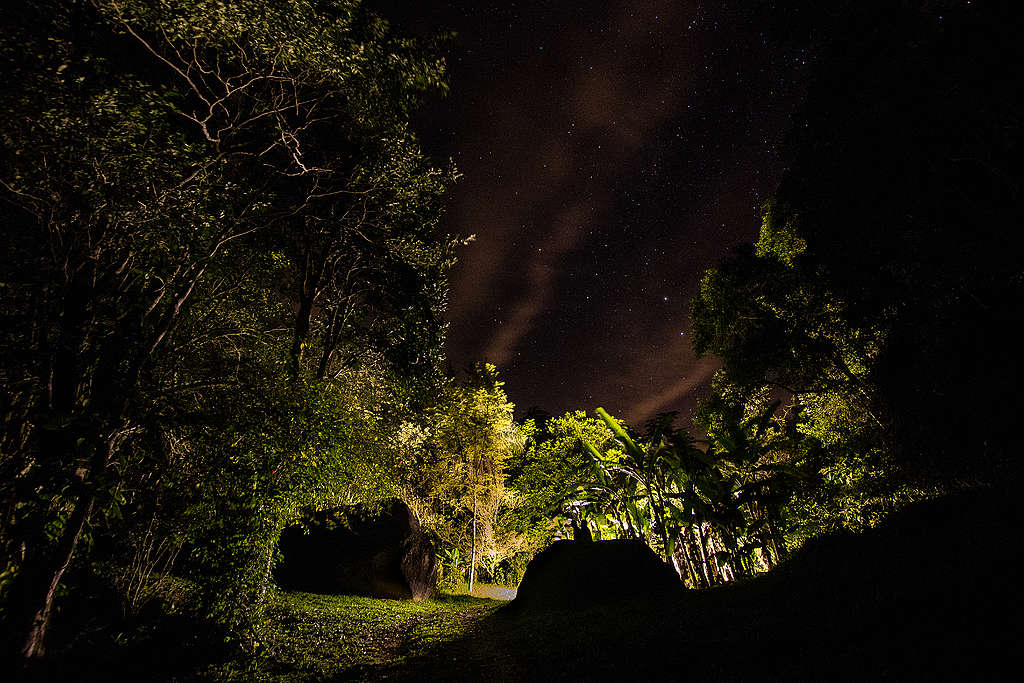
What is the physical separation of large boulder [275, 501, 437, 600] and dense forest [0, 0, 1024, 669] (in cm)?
420

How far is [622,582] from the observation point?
9.19 metres

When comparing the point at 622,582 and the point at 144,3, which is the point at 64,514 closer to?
the point at 144,3

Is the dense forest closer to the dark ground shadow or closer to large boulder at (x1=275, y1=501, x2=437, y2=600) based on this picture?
the dark ground shadow

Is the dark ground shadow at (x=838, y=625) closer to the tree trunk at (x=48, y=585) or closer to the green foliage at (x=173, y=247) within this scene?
the green foliage at (x=173, y=247)

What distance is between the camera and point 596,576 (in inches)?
374

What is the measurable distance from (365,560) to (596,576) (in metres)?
11.4

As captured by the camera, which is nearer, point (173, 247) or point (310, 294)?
point (173, 247)

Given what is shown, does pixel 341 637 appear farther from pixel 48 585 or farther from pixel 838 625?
pixel 838 625

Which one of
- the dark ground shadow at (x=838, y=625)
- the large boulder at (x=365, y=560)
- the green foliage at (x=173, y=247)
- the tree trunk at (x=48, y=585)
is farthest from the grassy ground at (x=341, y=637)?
the tree trunk at (x=48, y=585)

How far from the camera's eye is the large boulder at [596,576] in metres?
9.05

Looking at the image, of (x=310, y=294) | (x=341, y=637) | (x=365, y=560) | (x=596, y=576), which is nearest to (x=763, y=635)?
(x=596, y=576)

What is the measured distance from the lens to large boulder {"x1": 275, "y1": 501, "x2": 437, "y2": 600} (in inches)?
630

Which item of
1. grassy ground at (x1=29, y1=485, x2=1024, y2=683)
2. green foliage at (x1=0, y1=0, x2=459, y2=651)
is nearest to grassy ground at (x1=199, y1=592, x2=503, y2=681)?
grassy ground at (x1=29, y1=485, x2=1024, y2=683)

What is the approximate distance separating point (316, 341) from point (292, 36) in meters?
9.87
